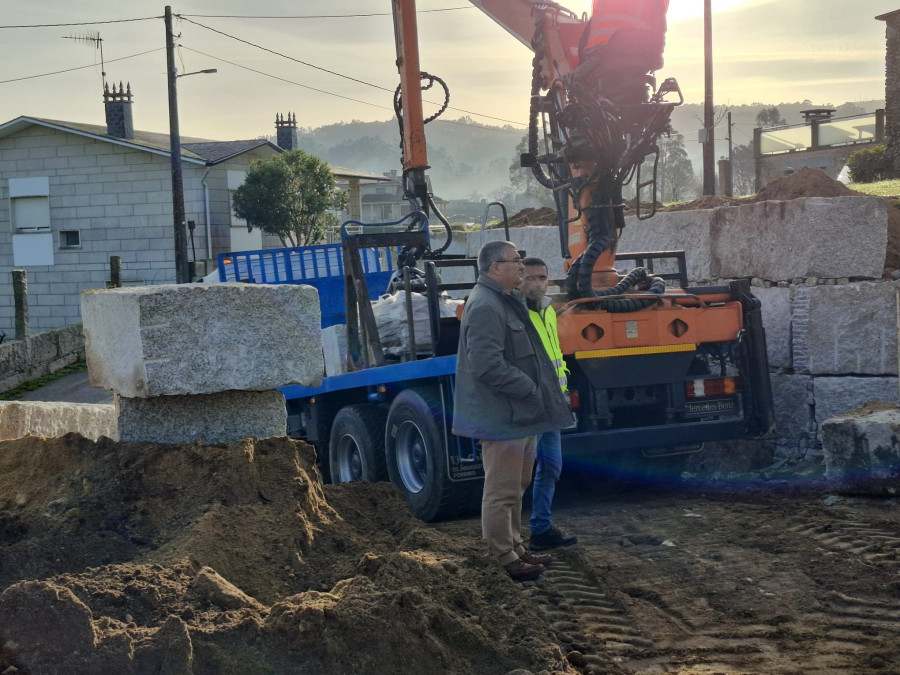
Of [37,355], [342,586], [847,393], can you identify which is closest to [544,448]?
[342,586]

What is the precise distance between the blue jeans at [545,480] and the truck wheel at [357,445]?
2311mm

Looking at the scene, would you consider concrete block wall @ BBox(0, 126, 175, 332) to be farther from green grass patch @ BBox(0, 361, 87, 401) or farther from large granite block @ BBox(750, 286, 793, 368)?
large granite block @ BBox(750, 286, 793, 368)

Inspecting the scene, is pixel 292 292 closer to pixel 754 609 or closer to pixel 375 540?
pixel 375 540

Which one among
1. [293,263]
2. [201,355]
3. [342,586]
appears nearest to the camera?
[342,586]

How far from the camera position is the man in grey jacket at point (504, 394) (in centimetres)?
539

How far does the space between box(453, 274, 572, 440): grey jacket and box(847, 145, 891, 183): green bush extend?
62.5ft

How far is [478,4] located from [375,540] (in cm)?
697

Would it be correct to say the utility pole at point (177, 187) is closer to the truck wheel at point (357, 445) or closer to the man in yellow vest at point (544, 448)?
the truck wheel at point (357, 445)

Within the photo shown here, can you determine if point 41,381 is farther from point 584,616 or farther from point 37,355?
point 584,616

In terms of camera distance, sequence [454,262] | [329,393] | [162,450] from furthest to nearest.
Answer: [329,393]
[454,262]
[162,450]

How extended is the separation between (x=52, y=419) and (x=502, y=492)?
4.33 m

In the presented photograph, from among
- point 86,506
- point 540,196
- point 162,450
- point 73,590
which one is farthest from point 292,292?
Result: point 540,196

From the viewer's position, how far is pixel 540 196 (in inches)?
4306

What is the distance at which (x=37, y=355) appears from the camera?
61.6ft
